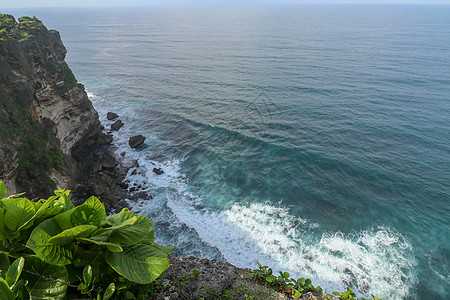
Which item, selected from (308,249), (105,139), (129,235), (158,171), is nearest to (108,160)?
(105,139)

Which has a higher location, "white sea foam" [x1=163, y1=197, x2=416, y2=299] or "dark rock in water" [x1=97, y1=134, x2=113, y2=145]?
"white sea foam" [x1=163, y1=197, x2=416, y2=299]

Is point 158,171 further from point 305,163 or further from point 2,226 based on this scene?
point 2,226

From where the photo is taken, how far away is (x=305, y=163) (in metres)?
36.3

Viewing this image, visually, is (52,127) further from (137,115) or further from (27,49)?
(137,115)

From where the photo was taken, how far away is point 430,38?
110m

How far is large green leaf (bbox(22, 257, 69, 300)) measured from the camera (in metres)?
4.13

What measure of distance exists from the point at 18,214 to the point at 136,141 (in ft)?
131

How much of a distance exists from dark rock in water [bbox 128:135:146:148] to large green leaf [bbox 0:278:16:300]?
40583 mm

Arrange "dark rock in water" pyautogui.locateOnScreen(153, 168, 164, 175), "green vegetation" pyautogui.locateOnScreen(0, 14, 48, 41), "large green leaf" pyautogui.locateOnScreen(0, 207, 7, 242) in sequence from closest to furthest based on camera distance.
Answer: "large green leaf" pyautogui.locateOnScreen(0, 207, 7, 242) → "green vegetation" pyautogui.locateOnScreen(0, 14, 48, 41) → "dark rock in water" pyautogui.locateOnScreen(153, 168, 164, 175)

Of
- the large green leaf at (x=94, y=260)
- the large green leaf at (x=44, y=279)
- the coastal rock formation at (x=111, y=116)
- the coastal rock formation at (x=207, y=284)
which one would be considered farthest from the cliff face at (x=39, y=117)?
the large green leaf at (x=94, y=260)

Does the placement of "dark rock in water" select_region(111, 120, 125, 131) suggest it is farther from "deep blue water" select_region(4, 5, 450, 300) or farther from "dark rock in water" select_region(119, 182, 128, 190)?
"dark rock in water" select_region(119, 182, 128, 190)

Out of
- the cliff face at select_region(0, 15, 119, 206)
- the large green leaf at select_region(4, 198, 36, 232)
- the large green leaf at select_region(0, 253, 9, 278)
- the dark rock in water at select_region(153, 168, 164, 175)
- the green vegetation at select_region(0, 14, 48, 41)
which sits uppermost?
the large green leaf at select_region(4, 198, 36, 232)

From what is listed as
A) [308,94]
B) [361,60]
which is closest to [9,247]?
[308,94]

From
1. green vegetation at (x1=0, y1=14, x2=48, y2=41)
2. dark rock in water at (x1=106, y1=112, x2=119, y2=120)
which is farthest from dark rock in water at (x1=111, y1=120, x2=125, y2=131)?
green vegetation at (x1=0, y1=14, x2=48, y2=41)
